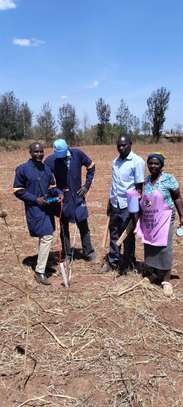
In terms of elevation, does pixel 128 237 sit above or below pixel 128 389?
above

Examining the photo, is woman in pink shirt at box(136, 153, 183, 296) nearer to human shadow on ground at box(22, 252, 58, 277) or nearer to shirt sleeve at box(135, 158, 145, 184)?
shirt sleeve at box(135, 158, 145, 184)

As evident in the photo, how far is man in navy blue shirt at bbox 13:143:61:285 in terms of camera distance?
16.8 ft

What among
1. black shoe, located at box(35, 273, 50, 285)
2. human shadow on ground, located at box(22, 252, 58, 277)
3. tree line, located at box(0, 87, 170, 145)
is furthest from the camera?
tree line, located at box(0, 87, 170, 145)

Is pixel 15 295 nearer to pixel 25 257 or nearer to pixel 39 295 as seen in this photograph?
pixel 39 295

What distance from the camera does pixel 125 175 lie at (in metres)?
5.07

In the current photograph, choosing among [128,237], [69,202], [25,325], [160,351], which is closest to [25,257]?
[69,202]

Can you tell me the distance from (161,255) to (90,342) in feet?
4.96

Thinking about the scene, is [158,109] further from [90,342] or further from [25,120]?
[90,342]

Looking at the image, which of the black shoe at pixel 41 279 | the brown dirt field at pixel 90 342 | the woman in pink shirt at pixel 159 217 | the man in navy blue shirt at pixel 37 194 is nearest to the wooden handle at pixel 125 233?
the woman in pink shirt at pixel 159 217

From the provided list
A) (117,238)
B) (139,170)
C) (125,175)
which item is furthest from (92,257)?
(139,170)

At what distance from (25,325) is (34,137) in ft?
129

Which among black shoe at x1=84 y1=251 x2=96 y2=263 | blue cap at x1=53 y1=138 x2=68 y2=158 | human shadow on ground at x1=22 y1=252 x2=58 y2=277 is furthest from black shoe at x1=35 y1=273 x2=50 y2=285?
blue cap at x1=53 y1=138 x2=68 y2=158

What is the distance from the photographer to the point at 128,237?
5312 millimetres

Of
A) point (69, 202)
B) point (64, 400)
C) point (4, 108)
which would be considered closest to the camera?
point (64, 400)
